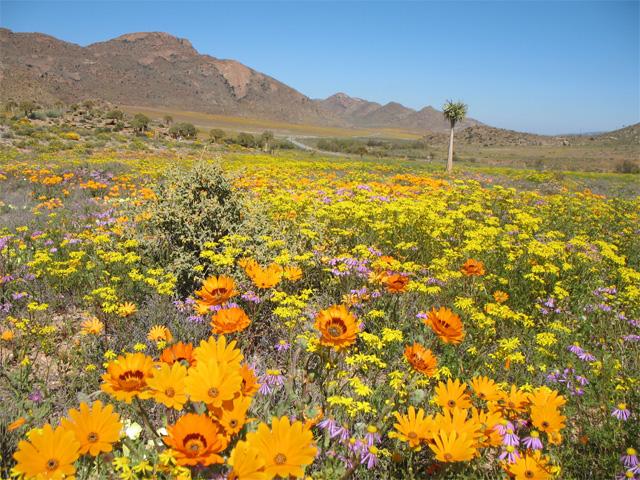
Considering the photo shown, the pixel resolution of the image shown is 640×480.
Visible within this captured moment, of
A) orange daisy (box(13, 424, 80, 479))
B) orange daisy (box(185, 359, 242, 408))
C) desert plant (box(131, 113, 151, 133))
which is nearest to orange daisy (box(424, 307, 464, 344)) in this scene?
orange daisy (box(185, 359, 242, 408))

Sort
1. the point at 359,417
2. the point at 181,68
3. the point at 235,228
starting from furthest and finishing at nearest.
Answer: the point at 181,68
the point at 235,228
the point at 359,417

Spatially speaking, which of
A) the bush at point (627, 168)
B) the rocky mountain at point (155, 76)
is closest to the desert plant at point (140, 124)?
the bush at point (627, 168)

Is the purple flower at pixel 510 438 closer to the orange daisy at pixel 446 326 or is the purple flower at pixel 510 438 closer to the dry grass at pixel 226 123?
the orange daisy at pixel 446 326

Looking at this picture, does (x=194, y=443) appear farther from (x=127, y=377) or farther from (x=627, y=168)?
(x=627, y=168)

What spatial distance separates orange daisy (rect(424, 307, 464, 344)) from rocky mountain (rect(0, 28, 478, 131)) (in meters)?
109

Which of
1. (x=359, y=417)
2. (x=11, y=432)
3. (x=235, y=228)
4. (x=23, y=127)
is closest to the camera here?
(x=11, y=432)

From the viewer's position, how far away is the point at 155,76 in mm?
144750

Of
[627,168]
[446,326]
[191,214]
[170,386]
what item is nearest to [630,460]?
[446,326]

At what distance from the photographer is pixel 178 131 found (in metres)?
37.7

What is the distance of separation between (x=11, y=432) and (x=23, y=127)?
31.0 metres

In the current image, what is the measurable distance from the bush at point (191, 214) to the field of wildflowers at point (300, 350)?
3cm

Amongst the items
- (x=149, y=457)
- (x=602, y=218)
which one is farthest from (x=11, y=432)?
(x=602, y=218)

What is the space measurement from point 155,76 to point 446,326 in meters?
164

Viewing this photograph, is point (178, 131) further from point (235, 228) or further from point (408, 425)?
point (408, 425)
